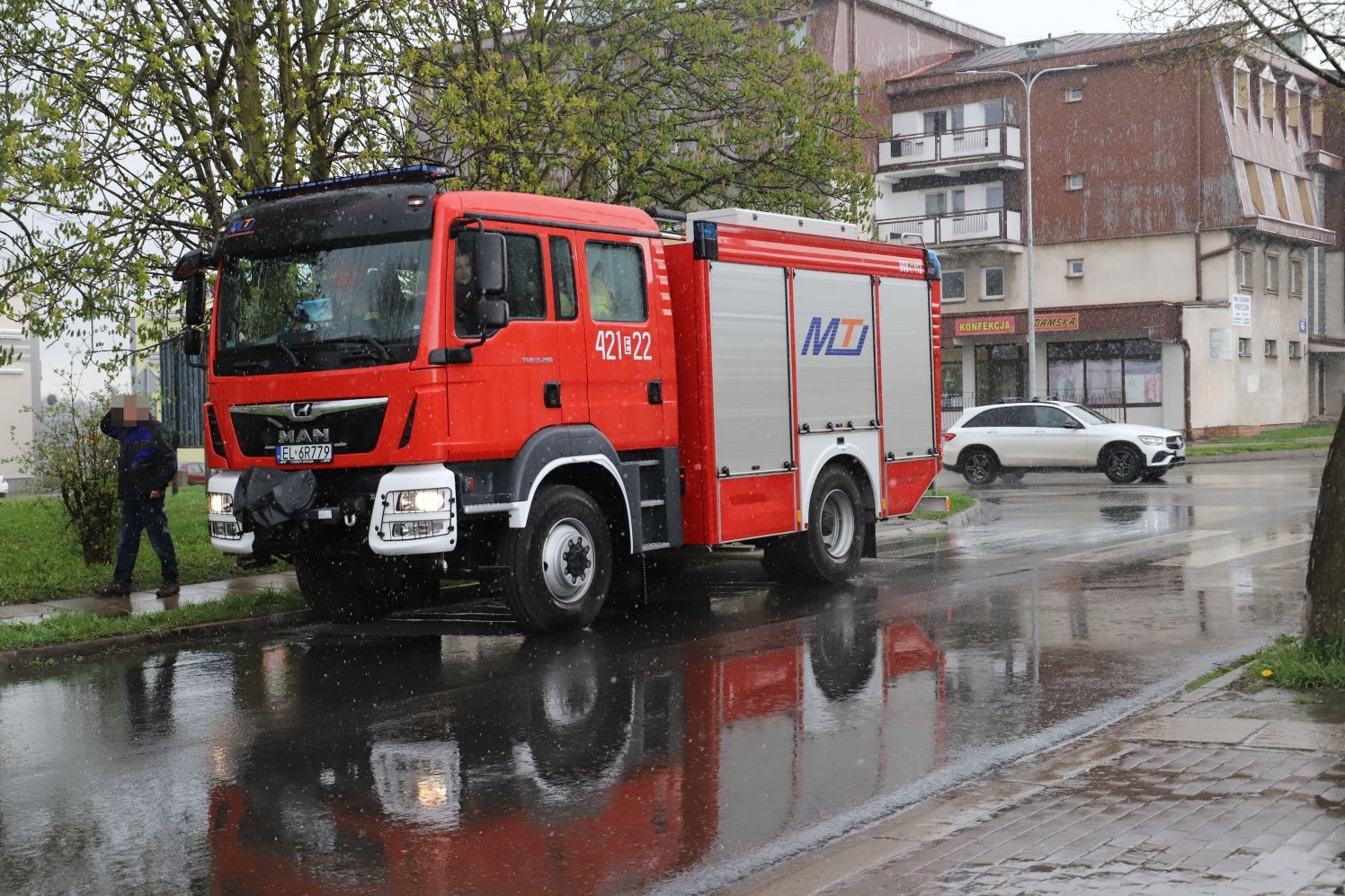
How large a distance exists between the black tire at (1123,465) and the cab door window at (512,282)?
20.2 meters

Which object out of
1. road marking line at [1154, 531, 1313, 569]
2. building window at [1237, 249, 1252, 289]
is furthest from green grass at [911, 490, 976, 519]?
building window at [1237, 249, 1252, 289]

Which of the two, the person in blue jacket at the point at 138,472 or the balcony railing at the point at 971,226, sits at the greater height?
the balcony railing at the point at 971,226

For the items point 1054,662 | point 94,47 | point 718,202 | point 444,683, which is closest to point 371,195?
point 444,683

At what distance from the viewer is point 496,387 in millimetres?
10570

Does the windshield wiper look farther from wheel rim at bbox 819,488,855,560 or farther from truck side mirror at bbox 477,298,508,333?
wheel rim at bbox 819,488,855,560

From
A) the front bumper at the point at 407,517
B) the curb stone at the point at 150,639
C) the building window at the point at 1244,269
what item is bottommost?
the curb stone at the point at 150,639

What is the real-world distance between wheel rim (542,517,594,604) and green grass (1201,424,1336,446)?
37557 millimetres

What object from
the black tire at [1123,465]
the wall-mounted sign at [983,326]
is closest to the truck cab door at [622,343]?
the black tire at [1123,465]

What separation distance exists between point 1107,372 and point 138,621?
4440cm

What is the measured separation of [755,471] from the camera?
12891mm

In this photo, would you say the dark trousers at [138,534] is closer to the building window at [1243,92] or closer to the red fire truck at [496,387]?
the red fire truck at [496,387]

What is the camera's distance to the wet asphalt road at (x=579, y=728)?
18.6ft

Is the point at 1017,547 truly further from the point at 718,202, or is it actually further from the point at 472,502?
the point at 472,502

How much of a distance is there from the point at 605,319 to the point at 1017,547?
291 inches
